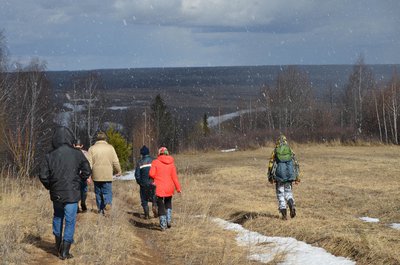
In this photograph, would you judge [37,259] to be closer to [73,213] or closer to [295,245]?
[73,213]

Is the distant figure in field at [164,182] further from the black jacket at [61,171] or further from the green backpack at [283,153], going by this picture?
the black jacket at [61,171]

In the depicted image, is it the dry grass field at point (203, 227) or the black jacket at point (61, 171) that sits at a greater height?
the black jacket at point (61, 171)

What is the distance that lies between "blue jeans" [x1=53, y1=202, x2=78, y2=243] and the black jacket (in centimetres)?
11

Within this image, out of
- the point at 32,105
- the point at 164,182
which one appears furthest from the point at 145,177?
the point at 32,105

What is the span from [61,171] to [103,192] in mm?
4353

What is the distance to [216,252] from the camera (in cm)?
903

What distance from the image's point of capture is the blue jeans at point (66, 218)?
7.70 metres

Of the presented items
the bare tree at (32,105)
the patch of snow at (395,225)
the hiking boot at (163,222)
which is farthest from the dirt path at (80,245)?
the bare tree at (32,105)

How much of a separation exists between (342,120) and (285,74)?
14505 mm

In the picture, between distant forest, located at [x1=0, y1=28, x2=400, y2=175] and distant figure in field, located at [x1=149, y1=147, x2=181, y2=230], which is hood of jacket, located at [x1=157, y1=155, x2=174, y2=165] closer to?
distant figure in field, located at [x1=149, y1=147, x2=181, y2=230]

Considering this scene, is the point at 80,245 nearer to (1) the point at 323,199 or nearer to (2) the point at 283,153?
(2) the point at 283,153

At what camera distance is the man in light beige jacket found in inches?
466

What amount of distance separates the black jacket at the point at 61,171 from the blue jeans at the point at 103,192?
4.10 meters

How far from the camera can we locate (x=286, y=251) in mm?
9047
